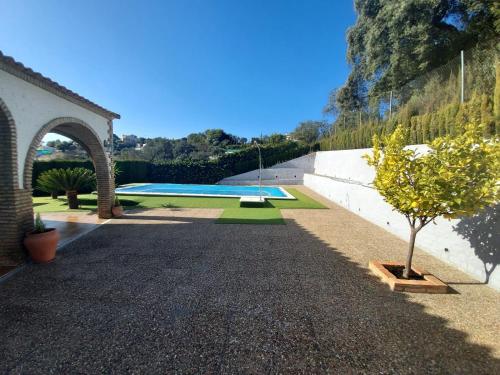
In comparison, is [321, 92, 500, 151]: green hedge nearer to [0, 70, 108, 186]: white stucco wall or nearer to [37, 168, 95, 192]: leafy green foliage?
[0, 70, 108, 186]: white stucco wall

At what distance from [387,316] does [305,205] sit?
1036cm

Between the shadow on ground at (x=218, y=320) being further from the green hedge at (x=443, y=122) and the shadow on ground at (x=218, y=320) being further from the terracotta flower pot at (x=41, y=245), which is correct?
the green hedge at (x=443, y=122)

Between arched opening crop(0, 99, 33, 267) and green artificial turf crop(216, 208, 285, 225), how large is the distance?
583 cm

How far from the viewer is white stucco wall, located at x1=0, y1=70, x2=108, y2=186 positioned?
525cm

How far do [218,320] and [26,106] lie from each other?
662 centimetres

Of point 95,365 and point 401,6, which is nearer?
point 95,365

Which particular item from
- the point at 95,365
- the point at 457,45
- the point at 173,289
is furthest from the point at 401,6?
the point at 95,365

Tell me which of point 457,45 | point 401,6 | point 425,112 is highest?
point 401,6

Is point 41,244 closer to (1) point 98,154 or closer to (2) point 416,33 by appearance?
(1) point 98,154

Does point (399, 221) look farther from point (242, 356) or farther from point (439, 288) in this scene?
point (242, 356)

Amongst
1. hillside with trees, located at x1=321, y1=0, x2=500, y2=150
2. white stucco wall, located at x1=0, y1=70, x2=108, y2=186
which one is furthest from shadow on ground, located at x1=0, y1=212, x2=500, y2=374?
hillside with trees, located at x1=321, y1=0, x2=500, y2=150

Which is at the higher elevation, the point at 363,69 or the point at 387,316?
the point at 363,69

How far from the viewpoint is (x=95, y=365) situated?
2.70 meters

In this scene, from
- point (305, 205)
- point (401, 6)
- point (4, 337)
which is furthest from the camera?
point (401, 6)
